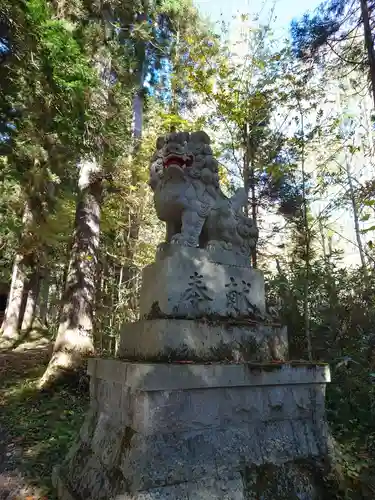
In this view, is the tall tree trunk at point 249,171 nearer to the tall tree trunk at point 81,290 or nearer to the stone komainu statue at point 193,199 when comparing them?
the tall tree trunk at point 81,290

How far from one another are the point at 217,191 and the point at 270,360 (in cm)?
160

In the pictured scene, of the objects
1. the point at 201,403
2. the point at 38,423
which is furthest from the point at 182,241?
the point at 38,423

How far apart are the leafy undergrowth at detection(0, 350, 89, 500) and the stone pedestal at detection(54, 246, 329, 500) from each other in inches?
45.9

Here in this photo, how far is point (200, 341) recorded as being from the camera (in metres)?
2.82

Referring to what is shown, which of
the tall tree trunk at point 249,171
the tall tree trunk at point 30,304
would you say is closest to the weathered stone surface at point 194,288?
the tall tree trunk at point 249,171

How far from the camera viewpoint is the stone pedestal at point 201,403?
2.36 m

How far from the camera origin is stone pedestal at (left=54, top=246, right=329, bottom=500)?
2359mm

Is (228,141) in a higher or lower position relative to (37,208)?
higher

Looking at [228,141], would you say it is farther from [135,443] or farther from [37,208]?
[135,443]

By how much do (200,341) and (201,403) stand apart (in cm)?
45

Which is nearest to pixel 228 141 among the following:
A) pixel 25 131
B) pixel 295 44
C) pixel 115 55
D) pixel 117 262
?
pixel 295 44

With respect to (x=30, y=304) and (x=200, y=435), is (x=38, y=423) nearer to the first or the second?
(x=200, y=435)

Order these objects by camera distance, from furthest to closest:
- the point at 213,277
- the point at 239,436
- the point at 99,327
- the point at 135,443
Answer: the point at 99,327, the point at 213,277, the point at 239,436, the point at 135,443

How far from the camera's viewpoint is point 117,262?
9.28m
